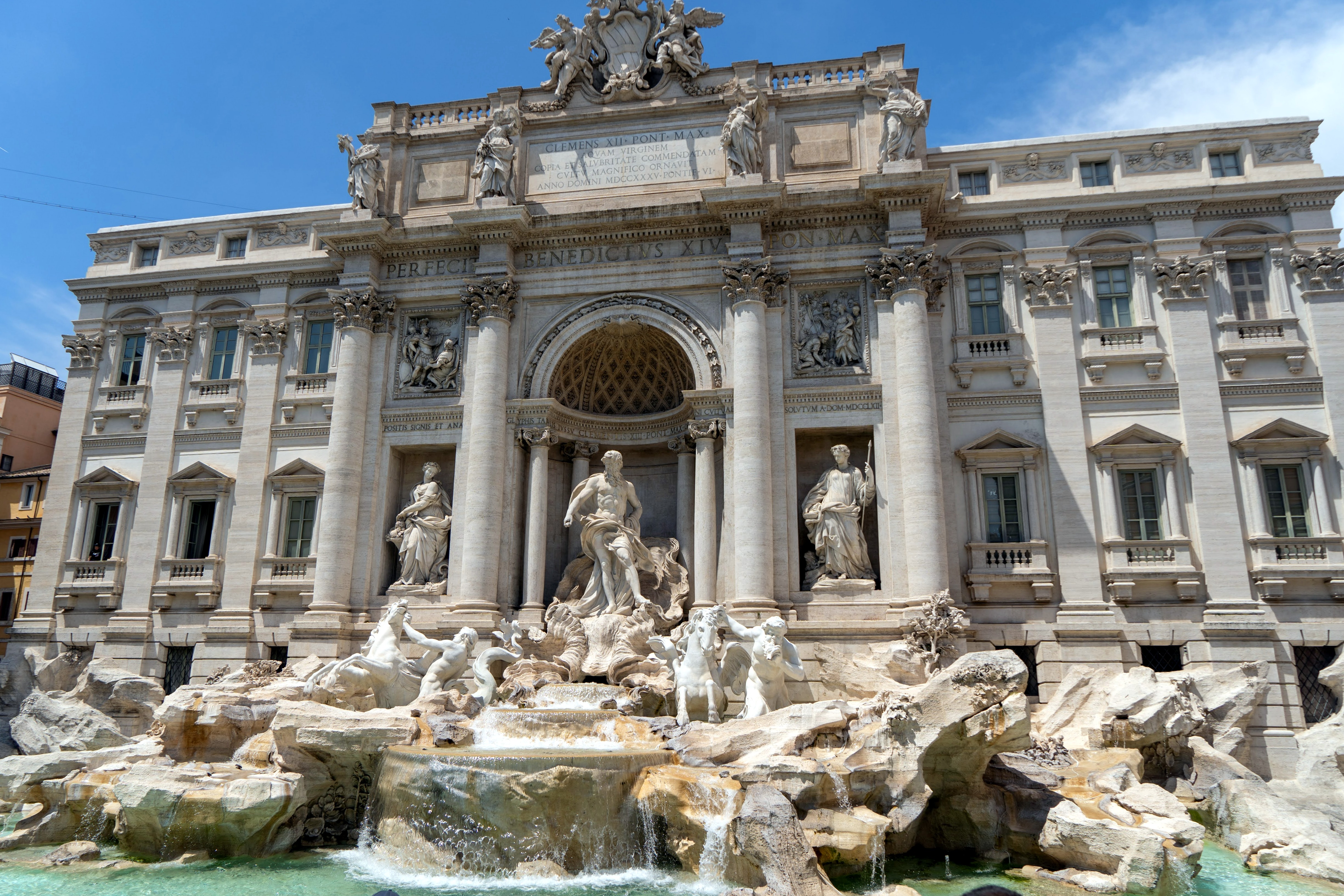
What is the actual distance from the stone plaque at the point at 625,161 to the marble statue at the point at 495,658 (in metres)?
11.3

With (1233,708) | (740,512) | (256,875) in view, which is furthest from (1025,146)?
(256,875)

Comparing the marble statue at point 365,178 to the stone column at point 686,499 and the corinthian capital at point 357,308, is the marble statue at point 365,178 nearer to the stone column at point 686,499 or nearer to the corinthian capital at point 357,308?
the corinthian capital at point 357,308

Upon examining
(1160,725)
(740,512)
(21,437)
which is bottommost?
(1160,725)

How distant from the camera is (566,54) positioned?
24578 millimetres

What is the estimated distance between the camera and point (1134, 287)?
71.8 ft

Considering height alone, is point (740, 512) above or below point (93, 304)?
below

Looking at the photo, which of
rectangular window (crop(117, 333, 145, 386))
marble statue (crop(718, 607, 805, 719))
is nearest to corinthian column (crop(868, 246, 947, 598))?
marble statue (crop(718, 607, 805, 719))

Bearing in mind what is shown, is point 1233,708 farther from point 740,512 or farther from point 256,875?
point 256,875

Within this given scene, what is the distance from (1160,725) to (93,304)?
29.0 metres

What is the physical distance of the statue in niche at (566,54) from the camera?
24.6m

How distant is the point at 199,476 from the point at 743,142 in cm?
1660

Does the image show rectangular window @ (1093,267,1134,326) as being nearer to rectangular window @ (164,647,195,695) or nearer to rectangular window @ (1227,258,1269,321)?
rectangular window @ (1227,258,1269,321)

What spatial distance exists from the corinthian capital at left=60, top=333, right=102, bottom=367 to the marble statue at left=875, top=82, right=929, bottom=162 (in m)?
22.2

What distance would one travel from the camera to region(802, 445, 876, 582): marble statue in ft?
67.8
